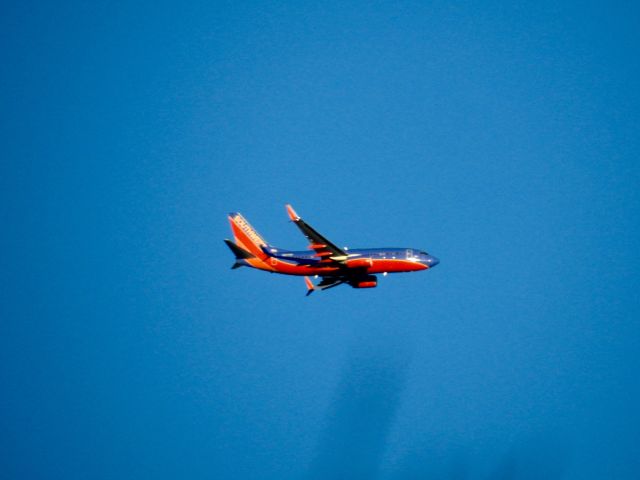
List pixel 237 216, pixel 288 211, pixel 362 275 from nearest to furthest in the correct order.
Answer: pixel 288 211 → pixel 362 275 → pixel 237 216

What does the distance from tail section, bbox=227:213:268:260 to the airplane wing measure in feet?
29.4

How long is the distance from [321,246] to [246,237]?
13.8m

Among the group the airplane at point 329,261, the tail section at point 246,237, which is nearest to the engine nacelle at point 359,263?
the airplane at point 329,261

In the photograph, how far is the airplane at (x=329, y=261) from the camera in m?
98.9

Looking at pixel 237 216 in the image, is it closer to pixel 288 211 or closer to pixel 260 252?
pixel 260 252

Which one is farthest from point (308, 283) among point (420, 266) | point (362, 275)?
point (420, 266)

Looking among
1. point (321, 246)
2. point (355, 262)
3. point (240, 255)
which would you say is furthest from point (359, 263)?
point (240, 255)

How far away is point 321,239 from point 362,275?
8.89m

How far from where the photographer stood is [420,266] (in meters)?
103

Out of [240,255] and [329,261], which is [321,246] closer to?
[329,261]

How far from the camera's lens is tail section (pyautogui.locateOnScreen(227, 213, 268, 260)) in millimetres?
105275

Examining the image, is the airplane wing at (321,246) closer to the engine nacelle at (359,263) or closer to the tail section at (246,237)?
the engine nacelle at (359,263)

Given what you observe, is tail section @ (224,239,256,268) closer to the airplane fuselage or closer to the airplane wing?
the airplane fuselage

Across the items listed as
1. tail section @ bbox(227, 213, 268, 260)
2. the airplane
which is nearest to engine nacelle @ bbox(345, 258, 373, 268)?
the airplane
